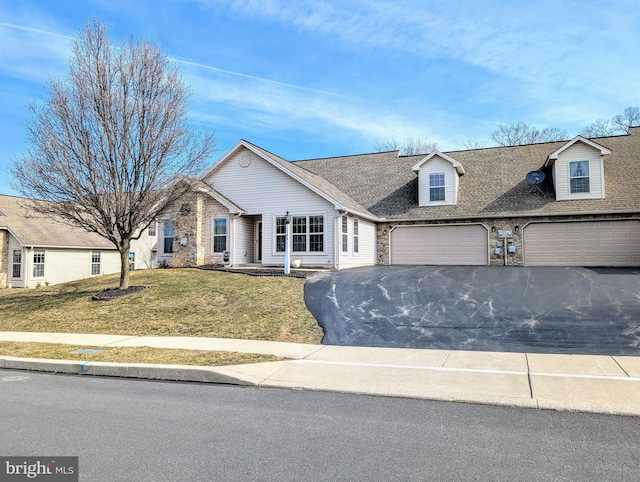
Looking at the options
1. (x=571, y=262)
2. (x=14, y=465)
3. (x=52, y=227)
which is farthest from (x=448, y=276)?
(x=52, y=227)

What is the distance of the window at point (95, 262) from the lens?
31.5m

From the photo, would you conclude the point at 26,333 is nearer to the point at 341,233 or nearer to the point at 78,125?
the point at 78,125

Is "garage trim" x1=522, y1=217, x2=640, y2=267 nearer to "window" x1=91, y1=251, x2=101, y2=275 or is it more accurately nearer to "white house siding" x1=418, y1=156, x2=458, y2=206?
"white house siding" x1=418, y1=156, x2=458, y2=206

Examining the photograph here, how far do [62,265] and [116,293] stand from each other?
16.1 metres

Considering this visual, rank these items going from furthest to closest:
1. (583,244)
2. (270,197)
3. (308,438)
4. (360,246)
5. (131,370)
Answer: (360,246)
(270,197)
(583,244)
(131,370)
(308,438)

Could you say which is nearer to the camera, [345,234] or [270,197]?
[345,234]

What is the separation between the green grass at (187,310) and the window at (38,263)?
1016cm

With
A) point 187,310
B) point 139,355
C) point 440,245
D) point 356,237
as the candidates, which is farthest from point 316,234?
point 139,355

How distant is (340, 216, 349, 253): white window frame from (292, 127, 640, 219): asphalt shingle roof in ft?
11.7

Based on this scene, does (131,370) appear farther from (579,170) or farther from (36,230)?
(36,230)

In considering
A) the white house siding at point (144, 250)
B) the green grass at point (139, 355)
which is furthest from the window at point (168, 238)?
the white house siding at point (144, 250)

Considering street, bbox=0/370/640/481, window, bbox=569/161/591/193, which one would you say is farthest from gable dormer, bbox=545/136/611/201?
street, bbox=0/370/640/481

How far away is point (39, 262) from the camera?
27609 mm

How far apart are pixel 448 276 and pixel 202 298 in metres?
8.75
